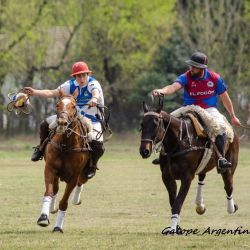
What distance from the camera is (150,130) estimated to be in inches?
539

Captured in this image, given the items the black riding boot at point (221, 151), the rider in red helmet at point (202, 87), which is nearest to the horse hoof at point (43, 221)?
the rider in red helmet at point (202, 87)

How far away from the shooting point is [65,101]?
46.0 ft

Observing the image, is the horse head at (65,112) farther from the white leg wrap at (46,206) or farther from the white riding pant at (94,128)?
the white leg wrap at (46,206)

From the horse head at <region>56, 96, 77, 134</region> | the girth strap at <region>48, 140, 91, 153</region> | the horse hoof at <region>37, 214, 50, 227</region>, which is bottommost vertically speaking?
the horse hoof at <region>37, 214, 50, 227</region>

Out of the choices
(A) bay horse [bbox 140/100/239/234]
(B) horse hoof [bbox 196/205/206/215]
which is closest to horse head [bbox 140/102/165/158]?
(A) bay horse [bbox 140/100/239/234]

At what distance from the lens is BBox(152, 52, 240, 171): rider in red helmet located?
48.9 feet

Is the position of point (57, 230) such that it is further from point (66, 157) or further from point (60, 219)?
point (66, 157)

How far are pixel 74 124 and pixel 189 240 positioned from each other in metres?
2.72

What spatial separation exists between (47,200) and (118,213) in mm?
3886

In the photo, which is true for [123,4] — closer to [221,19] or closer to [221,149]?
[221,19]

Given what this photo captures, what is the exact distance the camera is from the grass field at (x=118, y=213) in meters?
12.9

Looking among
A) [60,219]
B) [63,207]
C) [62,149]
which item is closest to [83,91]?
[62,149]

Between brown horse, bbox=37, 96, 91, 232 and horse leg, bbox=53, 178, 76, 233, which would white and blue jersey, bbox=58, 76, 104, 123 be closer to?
brown horse, bbox=37, 96, 91, 232

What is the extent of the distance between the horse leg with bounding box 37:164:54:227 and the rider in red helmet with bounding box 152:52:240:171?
5.87ft
